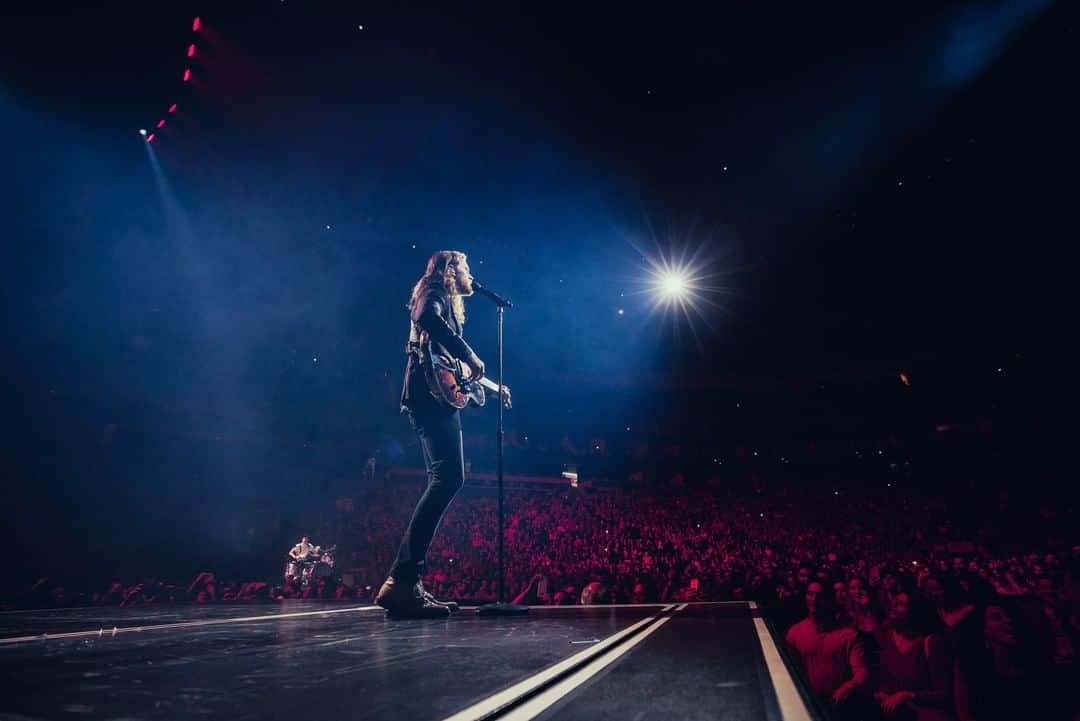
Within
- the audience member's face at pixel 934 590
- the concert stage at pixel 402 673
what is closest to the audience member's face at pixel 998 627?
the audience member's face at pixel 934 590

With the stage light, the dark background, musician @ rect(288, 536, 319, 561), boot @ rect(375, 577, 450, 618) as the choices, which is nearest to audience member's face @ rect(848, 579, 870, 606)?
boot @ rect(375, 577, 450, 618)

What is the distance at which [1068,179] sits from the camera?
32.2 ft

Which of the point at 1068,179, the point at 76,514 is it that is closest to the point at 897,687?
the point at 76,514

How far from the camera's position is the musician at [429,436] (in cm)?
Result: 233

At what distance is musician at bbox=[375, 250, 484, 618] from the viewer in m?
2.33

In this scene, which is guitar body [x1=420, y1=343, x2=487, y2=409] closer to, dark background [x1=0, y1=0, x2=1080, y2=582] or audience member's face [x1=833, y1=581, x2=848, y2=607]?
audience member's face [x1=833, y1=581, x2=848, y2=607]

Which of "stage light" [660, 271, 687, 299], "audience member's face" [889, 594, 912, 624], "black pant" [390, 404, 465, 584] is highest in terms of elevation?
"stage light" [660, 271, 687, 299]

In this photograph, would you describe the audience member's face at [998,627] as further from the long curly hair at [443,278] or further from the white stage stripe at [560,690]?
the long curly hair at [443,278]

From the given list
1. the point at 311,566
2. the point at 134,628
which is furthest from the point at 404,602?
the point at 311,566

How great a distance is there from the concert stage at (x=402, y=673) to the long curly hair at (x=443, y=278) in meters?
1.38

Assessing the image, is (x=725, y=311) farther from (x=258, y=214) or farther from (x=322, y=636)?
(x=322, y=636)

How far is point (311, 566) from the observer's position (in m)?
8.96

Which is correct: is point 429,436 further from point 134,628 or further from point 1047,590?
point 1047,590

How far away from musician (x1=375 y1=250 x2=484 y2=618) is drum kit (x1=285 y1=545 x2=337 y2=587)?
695 cm
